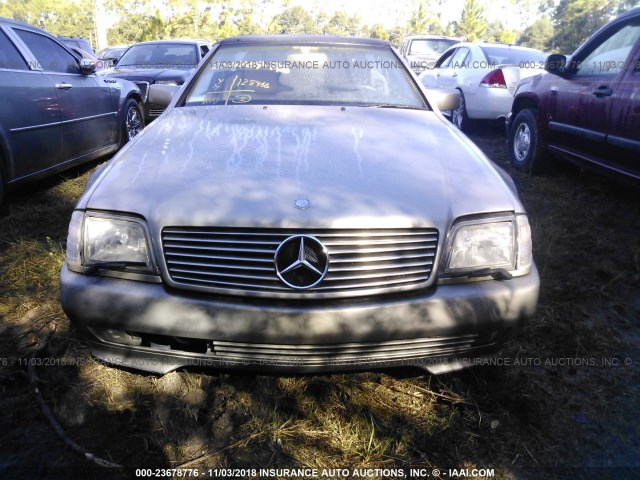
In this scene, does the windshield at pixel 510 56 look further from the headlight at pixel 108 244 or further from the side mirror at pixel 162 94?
the headlight at pixel 108 244

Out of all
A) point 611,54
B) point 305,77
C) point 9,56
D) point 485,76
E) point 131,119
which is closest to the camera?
point 305,77

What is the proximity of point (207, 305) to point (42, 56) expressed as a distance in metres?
4.02

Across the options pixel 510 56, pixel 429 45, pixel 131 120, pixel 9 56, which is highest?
A: pixel 9 56

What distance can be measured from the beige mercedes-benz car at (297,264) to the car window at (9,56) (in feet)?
8.73

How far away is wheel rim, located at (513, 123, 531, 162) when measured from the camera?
5486mm

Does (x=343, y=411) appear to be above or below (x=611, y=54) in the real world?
below

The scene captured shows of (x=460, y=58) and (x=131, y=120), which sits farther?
(x=460, y=58)

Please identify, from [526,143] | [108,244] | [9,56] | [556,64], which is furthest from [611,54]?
Answer: [9,56]

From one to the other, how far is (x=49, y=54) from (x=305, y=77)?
117 inches

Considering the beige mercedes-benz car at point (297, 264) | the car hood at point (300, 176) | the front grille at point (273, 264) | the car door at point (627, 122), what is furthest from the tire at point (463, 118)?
the front grille at point (273, 264)

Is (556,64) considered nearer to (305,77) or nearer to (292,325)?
(305,77)

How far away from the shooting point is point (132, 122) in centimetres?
639

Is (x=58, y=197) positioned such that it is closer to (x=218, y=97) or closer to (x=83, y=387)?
(x=218, y=97)

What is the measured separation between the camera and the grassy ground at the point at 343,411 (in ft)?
5.98
